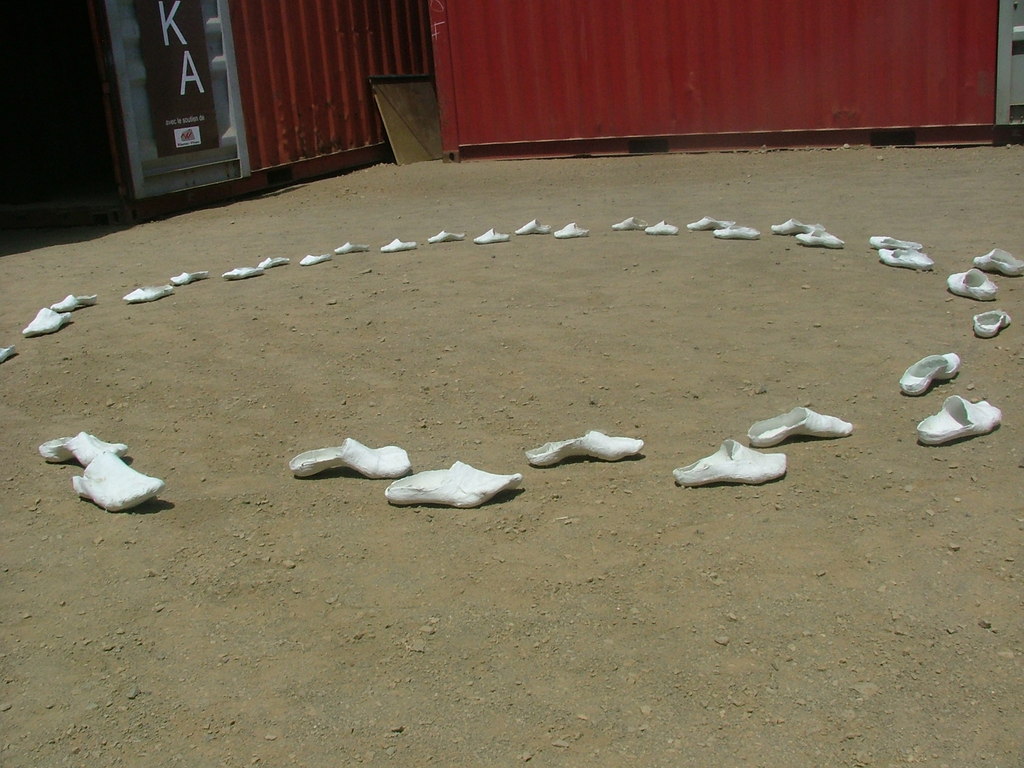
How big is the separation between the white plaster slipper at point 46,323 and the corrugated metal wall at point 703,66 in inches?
319

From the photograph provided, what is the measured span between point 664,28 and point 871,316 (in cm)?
777

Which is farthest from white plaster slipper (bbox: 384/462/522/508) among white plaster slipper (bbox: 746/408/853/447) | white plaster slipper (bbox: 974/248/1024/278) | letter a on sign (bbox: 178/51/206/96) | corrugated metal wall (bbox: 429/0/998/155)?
corrugated metal wall (bbox: 429/0/998/155)

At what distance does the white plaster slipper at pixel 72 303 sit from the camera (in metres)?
6.75

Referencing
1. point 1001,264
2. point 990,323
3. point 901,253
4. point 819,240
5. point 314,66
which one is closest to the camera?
point 990,323

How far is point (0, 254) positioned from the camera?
9531 millimetres

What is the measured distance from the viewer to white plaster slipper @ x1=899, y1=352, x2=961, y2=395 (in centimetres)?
471

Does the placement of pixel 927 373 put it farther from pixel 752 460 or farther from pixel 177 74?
pixel 177 74

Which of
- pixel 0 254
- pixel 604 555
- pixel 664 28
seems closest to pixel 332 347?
pixel 604 555

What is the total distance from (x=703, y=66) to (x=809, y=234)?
19.0 feet

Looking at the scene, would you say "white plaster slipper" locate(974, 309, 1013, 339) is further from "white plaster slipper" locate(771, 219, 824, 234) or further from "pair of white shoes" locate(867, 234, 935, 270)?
"white plaster slipper" locate(771, 219, 824, 234)

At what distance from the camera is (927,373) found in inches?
189

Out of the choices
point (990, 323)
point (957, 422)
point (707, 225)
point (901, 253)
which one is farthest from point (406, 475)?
point (707, 225)

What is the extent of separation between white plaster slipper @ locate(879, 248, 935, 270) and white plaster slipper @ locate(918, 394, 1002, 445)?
240cm

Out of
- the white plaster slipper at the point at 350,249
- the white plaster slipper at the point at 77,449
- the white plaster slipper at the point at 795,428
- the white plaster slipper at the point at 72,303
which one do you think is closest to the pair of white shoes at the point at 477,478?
the white plaster slipper at the point at 795,428
